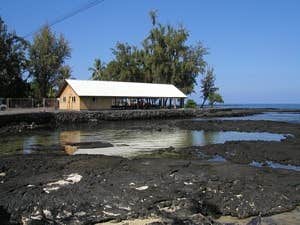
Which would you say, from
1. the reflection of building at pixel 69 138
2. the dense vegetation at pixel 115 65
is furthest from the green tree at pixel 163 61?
the reflection of building at pixel 69 138

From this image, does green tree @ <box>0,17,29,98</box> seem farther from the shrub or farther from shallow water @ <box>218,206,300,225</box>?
shallow water @ <box>218,206,300,225</box>

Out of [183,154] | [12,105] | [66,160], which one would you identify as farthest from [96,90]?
[66,160]

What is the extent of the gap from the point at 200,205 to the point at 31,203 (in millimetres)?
4691

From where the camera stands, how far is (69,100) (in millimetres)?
60375

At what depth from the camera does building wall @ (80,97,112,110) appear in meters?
59.0

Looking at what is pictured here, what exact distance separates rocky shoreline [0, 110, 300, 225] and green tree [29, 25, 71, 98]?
56587 millimetres

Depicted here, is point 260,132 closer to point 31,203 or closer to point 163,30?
point 31,203

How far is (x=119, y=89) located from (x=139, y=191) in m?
52.5

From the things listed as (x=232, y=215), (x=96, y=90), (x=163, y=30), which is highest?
(x=163, y=30)

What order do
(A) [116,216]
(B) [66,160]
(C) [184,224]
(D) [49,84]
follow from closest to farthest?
(C) [184,224] → (A) [116,216] → (B) [66,160] → (D) [49,84]

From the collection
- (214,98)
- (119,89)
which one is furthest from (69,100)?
(214,98)

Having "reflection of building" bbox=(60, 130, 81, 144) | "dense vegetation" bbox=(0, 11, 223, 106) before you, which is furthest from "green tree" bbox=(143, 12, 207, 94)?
"reflection of building" bbox=(60, 130, 81, 144)

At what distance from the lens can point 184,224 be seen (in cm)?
980

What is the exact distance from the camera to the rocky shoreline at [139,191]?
1115cm
